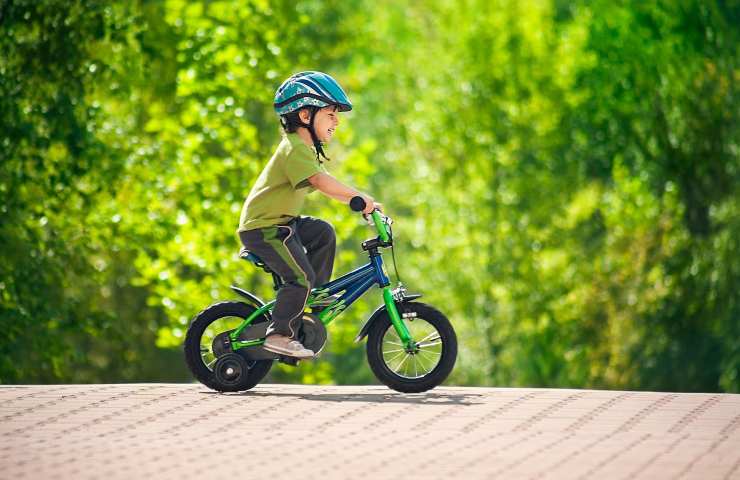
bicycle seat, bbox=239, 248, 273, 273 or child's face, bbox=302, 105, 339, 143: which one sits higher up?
child's face, bbox=302, 105, 339, 143

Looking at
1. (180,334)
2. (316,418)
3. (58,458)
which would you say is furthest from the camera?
(180,334)

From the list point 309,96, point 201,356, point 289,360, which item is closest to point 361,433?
point 289,360

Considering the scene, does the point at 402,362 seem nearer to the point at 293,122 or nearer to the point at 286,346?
the point at 286,346

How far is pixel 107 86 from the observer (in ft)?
57.9

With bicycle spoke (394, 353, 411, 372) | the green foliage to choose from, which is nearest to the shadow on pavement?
bicycle spoke (394, 353, 411, 372)

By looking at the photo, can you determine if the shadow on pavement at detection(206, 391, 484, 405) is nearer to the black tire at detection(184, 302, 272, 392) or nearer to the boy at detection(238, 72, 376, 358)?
the black tire at detection(184, 302, 272, 392)

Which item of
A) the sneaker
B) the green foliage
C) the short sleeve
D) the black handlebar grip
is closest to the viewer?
the black handlebar grip

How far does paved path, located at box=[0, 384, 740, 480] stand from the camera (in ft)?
23.3

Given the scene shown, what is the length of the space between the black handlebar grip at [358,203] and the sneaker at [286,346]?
3.10 ft

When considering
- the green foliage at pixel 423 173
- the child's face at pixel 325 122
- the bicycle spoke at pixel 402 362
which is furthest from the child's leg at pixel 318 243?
the green foliage at pixel 423 173

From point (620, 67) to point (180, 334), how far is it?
640 inches

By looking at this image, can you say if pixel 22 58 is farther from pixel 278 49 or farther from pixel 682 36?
pixel 682 36

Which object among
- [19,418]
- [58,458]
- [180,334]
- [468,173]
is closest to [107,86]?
[180,334]

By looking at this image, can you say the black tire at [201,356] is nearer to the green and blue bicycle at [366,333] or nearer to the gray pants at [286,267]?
the green and blue bicycle at [366,333]
